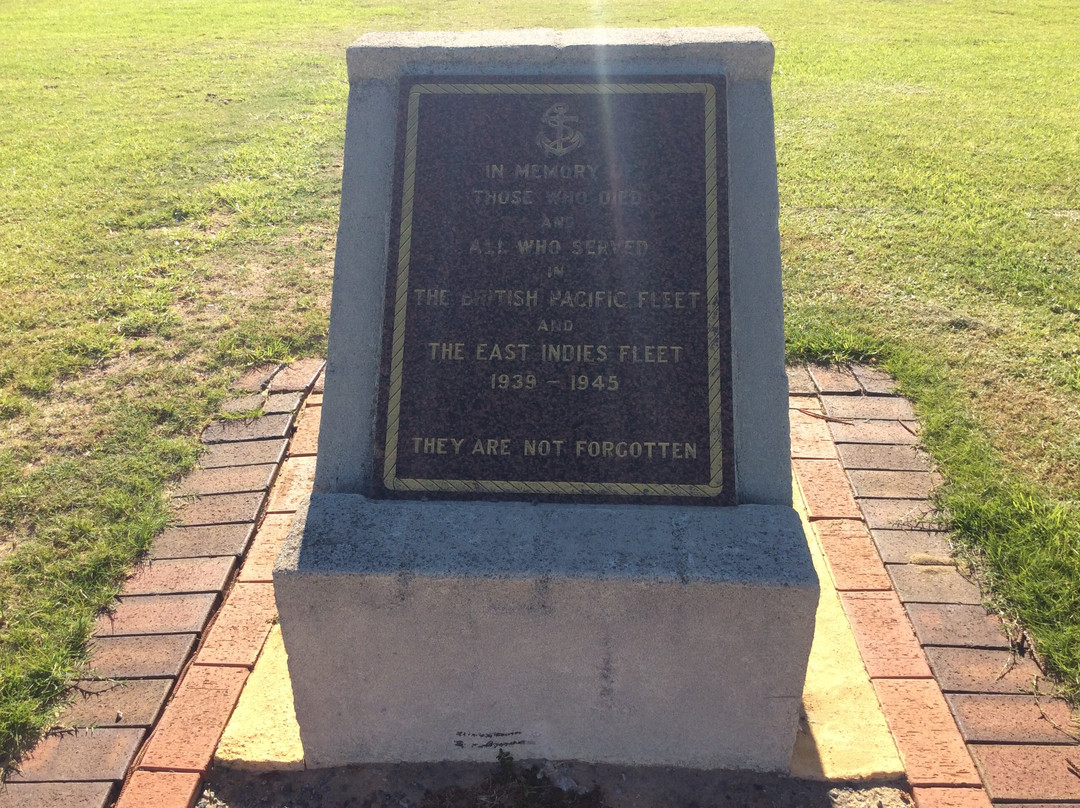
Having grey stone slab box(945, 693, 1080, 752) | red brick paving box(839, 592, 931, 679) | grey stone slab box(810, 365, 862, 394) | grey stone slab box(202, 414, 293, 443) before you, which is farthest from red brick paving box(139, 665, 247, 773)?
grey stone slab box(810, 365, 862, 394)

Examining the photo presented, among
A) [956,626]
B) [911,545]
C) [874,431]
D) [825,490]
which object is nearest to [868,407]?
[874,431]

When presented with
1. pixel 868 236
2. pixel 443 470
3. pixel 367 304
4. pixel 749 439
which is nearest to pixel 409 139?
pixel 367 304

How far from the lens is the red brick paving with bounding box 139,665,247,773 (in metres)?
2.41

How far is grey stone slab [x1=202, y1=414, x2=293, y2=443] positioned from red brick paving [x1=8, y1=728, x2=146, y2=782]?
1.59 metres

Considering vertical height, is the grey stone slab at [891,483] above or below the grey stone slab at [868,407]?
below

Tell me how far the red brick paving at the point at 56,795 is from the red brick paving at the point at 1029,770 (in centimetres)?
259

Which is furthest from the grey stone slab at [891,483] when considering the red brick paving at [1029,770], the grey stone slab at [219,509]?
the grey stone slab at [219,509]

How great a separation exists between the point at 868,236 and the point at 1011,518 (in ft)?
10.4

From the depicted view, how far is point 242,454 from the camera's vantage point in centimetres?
→ 371

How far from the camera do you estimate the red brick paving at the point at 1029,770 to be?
2.26m

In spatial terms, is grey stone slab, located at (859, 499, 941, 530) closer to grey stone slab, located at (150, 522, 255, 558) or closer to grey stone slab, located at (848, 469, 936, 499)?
grey stone slab, located at (848, 469, 936, 499)

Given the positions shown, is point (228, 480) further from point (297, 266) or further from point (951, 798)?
point (951, 798)

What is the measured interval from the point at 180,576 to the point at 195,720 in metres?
0.70

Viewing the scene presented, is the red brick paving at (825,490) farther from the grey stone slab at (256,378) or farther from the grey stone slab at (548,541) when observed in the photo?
the grey stone slab at (256,378)
